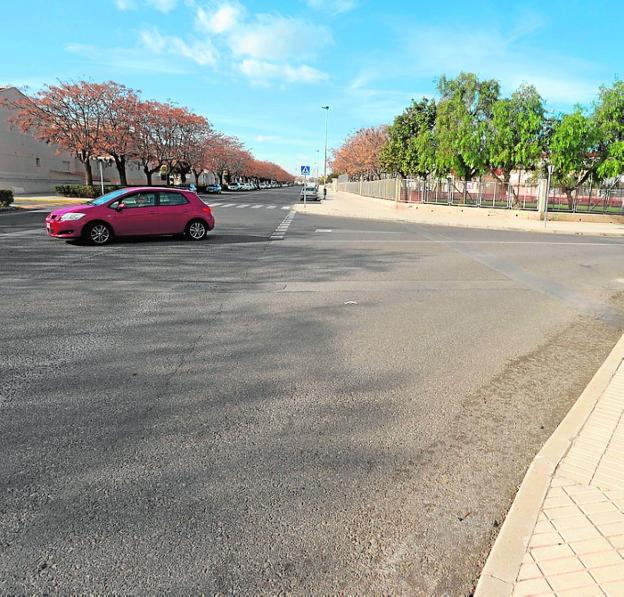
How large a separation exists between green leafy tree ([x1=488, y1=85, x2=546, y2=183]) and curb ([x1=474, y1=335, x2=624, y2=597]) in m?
27.9

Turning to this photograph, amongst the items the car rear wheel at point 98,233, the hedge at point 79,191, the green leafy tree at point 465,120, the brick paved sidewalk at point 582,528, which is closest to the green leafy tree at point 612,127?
the green leafy tree at point 465,120

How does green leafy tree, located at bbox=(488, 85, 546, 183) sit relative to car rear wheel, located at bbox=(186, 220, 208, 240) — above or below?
above

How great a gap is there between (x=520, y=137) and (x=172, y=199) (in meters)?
23.0

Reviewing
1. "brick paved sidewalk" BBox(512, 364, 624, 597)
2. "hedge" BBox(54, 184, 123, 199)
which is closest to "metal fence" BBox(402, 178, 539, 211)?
"hedge" BBox(54, 184, 123, 199)

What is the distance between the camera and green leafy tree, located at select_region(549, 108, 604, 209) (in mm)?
26625

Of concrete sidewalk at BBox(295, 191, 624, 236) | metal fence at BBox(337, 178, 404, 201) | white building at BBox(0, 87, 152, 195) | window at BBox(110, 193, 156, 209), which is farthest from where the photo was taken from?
white building at BBox(0, 87, 152, 195)

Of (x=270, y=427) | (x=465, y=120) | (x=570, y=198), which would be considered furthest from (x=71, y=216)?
(x=570, y=198)

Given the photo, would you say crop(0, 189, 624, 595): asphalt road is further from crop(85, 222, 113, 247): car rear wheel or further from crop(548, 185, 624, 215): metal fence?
crop(548, 185, 624, 215): metal fence

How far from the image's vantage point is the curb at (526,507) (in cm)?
214

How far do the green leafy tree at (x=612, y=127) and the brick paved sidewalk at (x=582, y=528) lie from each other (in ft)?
93.6

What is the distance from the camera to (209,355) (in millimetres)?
4938

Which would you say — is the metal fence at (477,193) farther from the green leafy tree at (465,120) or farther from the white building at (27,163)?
the white building at (27,163)

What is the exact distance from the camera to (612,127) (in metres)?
26.7

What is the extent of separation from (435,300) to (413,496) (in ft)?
17.2
